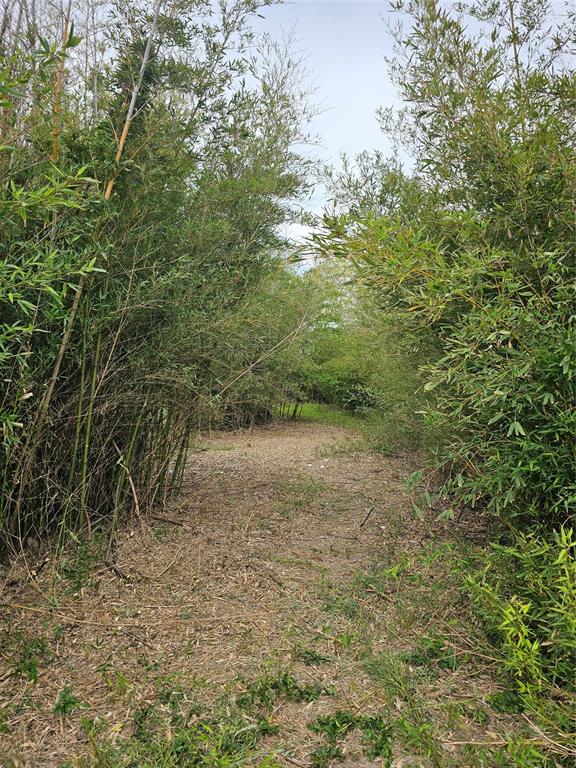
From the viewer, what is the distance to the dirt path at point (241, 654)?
1754 millimetres

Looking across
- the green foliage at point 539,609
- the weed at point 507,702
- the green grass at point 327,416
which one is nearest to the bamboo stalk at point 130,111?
the green foliage at point 539,609

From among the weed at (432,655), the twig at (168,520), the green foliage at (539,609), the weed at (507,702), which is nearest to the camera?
the green foliage at (539,609)

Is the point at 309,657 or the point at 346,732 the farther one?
the point at 309,657

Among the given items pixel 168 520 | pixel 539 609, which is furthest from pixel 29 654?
pixel 539 609

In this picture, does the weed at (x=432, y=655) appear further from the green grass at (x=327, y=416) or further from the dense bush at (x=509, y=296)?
the green grass at (x=327, y=416)

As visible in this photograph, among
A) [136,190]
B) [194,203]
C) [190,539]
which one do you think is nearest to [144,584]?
[190,539]

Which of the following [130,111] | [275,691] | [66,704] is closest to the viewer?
[66,704]

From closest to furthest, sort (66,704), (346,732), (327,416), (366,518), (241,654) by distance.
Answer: (346,732)
(66,704)
(241,654)
(366,518)
(327,416)

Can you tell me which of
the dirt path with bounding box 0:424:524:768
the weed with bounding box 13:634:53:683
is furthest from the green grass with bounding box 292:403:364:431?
the weed with bounding box 13:634:53:683

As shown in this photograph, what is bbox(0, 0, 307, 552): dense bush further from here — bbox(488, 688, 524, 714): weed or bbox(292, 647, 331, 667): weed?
bbox(488, 688, 524, 714): weed

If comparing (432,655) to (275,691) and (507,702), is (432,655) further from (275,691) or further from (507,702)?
(275,691)

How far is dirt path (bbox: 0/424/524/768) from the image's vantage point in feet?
5.75

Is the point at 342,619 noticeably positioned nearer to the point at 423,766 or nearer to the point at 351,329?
the point at 423,766

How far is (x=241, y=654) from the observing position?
2.28 meters
